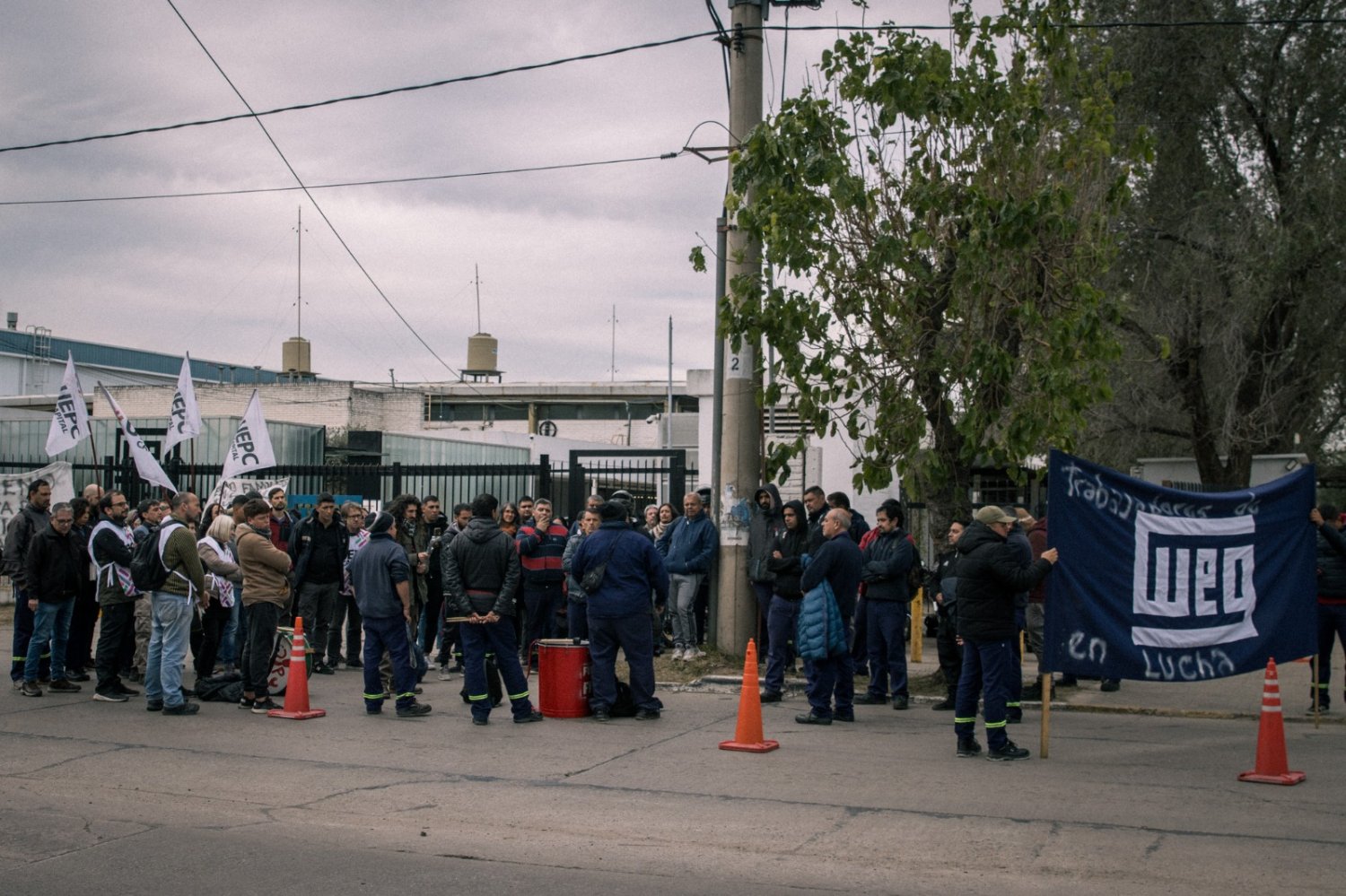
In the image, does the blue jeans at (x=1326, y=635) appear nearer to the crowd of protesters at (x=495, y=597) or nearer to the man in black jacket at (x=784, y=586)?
the crowd of protesters at (x=495, y=597)

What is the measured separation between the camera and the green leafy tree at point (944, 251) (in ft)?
41.6

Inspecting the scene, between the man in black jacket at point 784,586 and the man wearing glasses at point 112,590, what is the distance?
6089 mm

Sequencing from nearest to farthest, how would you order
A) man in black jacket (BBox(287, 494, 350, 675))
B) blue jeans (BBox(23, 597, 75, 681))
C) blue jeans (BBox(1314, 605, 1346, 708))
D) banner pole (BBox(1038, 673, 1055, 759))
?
1. banner pole (BBox(1038, 673, 1055, 759))
2. blue jeans (BBox(1314, 605, 1346, 708))
3. blue jeans (BBox(23, 597, 75, 681))
4. man in black jacket (BBox(287, 494, 350, 675))

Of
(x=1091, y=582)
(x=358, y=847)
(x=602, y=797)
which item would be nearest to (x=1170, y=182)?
(x=1091, y=582)

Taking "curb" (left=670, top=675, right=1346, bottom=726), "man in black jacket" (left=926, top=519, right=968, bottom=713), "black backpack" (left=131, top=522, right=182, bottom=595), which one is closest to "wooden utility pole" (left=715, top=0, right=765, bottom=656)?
"curb" (left=670, top=675, right=1346, bottom=726)

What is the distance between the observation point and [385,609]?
11641mm

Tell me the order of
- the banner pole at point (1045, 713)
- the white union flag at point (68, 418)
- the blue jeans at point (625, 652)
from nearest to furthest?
the banner pole at point (1045, 713)
the blue jeans at point (625, 652)
the white union flag at point (68, 418)

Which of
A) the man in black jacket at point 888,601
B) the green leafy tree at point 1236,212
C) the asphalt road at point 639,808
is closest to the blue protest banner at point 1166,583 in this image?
the asphalt road at point 639,808

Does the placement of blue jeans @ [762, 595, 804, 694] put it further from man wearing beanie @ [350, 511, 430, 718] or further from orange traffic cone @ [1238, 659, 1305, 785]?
orange traffic cone @ [1238, 659, 1305, 785]

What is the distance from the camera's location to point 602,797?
866cm

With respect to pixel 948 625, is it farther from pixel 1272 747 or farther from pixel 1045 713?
pixel 1272 747

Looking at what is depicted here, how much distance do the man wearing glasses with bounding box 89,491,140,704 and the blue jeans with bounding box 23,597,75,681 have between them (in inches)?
21.5

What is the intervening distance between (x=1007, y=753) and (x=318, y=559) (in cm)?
765

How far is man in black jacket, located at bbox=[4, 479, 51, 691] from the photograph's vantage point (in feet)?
41.5
